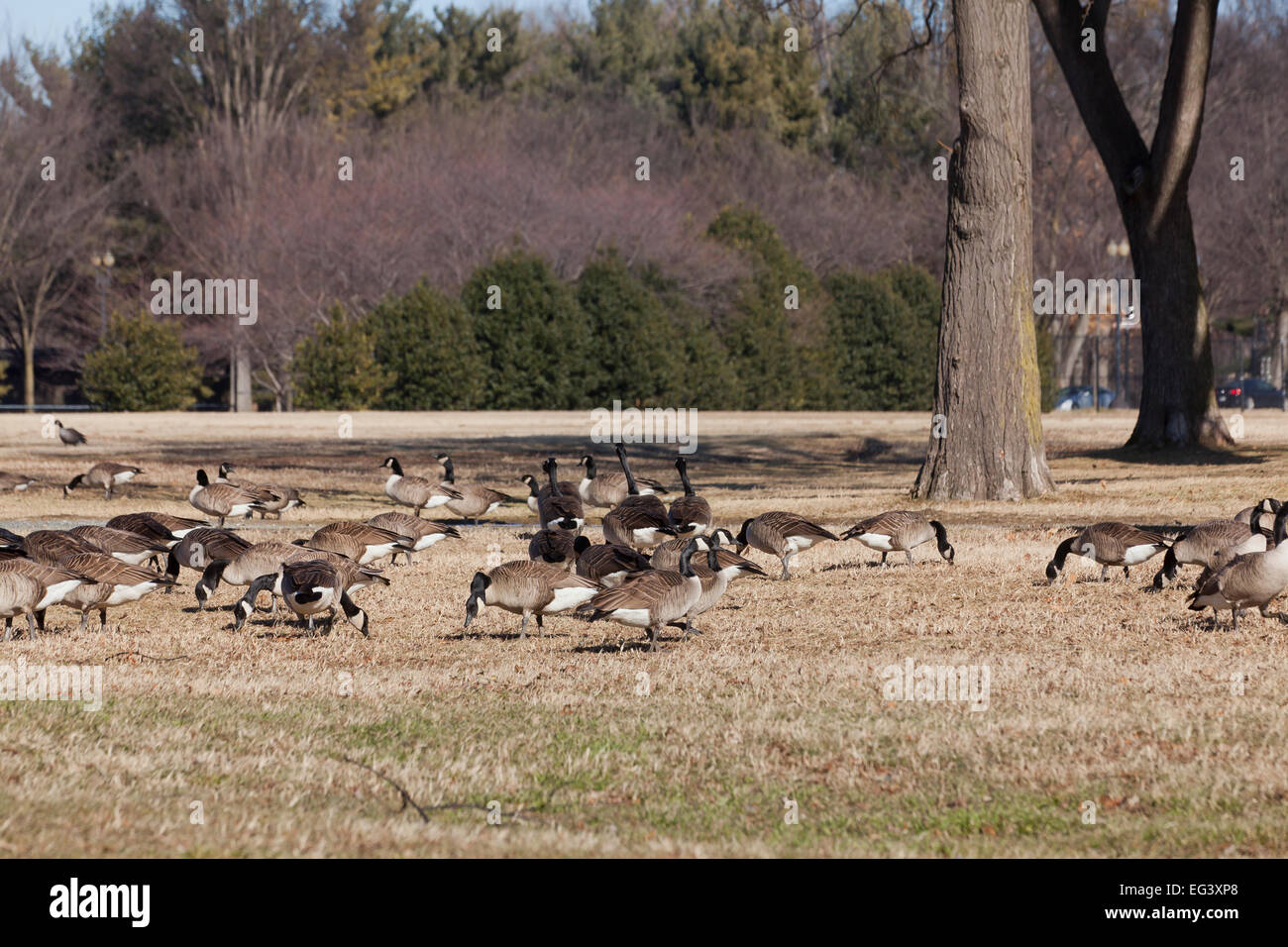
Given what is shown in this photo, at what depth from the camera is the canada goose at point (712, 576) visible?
36.1 ft

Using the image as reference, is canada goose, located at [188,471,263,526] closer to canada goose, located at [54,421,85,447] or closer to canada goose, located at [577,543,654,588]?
canada goose, located at [577,543,654,588]

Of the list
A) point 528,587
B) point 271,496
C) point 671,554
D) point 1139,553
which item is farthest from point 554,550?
point 271,496

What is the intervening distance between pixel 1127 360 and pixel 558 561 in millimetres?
60223

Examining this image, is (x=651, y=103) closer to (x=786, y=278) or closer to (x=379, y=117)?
(x=379, y=117)

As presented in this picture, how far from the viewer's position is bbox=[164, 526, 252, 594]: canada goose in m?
13.0

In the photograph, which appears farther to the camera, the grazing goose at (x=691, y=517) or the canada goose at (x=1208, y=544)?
the grazing goose at (x=691, y=517)

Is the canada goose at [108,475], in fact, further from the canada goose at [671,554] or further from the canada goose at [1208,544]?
the canada goose at [1208,544]

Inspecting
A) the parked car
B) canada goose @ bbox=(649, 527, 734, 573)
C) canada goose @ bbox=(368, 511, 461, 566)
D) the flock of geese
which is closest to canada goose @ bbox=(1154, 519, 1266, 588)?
the flock of geese

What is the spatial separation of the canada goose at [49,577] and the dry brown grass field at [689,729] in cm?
38

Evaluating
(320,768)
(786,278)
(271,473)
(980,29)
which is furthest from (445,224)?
(320,768)

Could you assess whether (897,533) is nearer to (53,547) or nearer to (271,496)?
(53,547)

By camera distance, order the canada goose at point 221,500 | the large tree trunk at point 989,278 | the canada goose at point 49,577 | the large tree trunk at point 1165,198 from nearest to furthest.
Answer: the canada goose at point 49,577
the canada goose at point 221,500
the large tree trunk at point 989,278
the large tree trunk at point 1165,198

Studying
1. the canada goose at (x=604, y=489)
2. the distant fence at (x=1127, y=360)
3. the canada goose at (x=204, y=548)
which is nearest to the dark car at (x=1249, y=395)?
the distant fence at (x=1127, y=360)

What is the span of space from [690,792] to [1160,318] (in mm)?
23463
